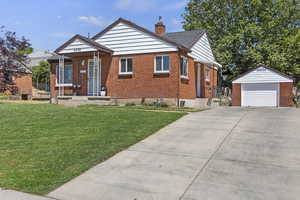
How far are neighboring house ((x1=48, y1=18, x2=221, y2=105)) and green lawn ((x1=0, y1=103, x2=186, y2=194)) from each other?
5.69 m

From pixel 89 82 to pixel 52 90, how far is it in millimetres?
3352

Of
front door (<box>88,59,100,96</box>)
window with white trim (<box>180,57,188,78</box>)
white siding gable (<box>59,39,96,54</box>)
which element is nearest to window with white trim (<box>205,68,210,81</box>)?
window with white trim (<box>180,57,188,78</box>)

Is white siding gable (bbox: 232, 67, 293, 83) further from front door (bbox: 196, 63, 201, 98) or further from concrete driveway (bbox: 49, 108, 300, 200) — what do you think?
concrete driveway (bbox: 49, 108, 300, 200)

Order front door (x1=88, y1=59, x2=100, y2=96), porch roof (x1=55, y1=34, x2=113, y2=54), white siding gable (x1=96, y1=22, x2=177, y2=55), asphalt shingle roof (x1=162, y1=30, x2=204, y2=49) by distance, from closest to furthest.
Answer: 1. white siding gable (x1=96, y1=22, x2=177, y2=55)
2. porch roof (x1=55, y1=34, x2=113, y2=54)
3. front door (x1=88, y1=59, x2=100, y2=96)
4. asphalt shingle roof (x1=162, y1=30, x2=204, y2=49)

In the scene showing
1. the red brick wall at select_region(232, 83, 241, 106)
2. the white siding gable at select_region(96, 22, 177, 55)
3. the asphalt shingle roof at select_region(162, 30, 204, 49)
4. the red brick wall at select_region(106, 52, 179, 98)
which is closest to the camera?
the red brick wall at select_region(106, 52, 179, 98)

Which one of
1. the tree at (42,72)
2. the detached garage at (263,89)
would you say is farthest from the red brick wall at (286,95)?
the tree at (42,72)

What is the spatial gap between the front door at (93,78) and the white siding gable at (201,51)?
21.7 ft

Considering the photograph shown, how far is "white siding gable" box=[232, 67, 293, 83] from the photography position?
20.9 metres

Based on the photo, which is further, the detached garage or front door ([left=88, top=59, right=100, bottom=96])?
the detached garage

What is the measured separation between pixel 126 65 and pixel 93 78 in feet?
8.34

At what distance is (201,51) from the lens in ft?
66.9

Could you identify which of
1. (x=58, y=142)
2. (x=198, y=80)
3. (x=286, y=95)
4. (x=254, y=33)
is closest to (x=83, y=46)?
(x=198, y=80)

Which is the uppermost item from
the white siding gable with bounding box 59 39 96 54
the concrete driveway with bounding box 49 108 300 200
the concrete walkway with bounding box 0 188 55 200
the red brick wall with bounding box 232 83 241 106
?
the white siding gable with bounding box 59 39 96 54

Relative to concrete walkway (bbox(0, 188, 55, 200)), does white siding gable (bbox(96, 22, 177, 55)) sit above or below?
above
